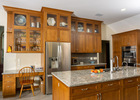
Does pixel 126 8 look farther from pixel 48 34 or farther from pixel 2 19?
pixel 2 19

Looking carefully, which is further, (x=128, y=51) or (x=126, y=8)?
(x=128, y=51)

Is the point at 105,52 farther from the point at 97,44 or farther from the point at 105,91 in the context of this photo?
the point at 105,91

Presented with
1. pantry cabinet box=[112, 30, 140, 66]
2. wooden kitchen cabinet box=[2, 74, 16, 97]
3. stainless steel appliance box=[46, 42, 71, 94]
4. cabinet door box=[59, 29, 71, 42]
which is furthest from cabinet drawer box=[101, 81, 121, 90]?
pantry cabinet box=[112, 30, 140, 66]

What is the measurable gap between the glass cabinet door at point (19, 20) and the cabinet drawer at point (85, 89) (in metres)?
3.14

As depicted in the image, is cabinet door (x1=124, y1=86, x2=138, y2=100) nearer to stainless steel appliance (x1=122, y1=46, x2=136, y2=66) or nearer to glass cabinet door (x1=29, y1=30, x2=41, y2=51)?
stainless steel appliance (x1=122, y1=46, x2=136, y2=66)

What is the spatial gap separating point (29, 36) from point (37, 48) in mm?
523

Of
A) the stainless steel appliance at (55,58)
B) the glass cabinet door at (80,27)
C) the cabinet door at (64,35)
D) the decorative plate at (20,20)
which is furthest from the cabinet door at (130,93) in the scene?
the decorative plate at (20,20)

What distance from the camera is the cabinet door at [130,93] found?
2225 millimetres

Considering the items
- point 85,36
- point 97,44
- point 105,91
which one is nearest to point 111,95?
point 105,91

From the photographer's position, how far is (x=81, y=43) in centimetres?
482

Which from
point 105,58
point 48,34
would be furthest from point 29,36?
point 105,58

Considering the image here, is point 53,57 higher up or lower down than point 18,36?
lower down

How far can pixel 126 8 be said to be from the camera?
3750 millimetres

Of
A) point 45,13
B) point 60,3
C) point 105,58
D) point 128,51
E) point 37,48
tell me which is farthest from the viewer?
point 105,58
